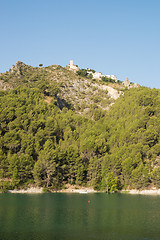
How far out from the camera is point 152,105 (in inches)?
5984

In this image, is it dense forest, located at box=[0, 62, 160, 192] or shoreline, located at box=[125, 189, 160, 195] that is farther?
dense forest, located at box=[0, 62, 160, 192]

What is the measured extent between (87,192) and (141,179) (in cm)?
2155

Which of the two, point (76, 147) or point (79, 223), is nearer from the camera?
point (79, 223)

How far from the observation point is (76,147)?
4865 inches

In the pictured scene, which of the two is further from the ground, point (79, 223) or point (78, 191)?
point (78, 191)

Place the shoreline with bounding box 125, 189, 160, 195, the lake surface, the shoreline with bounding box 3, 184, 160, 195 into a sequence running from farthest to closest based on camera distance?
1. the shoreline with bounding box 125, 189, 160, 195
2. the shoreline with bounding box 3, 184, 160, 195
3. the lake surface

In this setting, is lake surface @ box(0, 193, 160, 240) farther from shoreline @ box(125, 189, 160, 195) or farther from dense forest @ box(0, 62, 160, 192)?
dense forest @ box(0, 62, 160, 192)

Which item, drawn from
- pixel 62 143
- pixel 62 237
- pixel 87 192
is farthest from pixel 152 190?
pixel 62 237

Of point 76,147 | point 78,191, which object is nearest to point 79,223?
point 78,191

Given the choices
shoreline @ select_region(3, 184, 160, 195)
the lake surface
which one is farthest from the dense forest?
the lake surface

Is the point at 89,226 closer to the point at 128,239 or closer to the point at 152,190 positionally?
the point at 128,239

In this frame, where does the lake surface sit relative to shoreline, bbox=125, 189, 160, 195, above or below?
below

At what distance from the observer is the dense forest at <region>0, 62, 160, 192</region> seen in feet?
352

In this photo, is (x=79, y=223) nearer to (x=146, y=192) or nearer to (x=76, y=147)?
(x=146, y=192)
